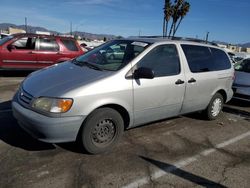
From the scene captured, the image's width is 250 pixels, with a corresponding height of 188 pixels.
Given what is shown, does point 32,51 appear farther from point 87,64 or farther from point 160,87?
point 160,87

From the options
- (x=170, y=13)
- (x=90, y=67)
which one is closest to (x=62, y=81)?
(x=90, y=67)

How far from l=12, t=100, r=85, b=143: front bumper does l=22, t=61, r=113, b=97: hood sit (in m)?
0.31

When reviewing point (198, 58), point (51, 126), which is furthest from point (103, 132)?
point (198, 58)

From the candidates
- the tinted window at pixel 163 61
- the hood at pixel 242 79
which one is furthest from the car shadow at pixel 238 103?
the tinted window at pixel 163 61

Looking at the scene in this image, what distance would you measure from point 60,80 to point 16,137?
1.30m

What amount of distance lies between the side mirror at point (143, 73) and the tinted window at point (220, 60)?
7.50 ft

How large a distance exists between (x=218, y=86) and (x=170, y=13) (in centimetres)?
2852

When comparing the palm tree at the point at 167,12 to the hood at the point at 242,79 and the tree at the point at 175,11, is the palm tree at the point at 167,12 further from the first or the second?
the hood at the point at 242,79

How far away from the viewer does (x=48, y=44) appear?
410 inches

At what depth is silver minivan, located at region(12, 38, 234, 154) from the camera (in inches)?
139

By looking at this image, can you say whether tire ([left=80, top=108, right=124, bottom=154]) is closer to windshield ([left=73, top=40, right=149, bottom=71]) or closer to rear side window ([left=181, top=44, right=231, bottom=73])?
windshield ([left=73, top=40, right=149, bottom=71])

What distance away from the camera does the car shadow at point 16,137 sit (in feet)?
13.3

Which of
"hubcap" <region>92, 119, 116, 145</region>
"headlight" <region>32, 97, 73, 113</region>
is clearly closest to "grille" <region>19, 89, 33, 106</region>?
"headlight" <region>32, 97, 73, 113</region>

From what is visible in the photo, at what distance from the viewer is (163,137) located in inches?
190
